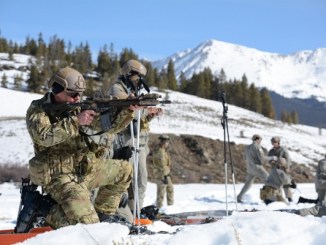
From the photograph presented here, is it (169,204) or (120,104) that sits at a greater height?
(120,104)

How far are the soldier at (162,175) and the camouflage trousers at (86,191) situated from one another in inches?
241

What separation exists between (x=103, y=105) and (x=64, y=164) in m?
0.71

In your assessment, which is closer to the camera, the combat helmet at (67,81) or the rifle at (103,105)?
the rifle at (103,105)

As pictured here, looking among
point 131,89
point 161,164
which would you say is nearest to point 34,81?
point 161,164

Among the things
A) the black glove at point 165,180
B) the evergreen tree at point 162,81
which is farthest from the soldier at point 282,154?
the evergreen tree at point 162,81

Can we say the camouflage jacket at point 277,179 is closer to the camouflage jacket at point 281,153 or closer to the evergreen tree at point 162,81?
the camouflage jacket at point 281,153

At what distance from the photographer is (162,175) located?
12.8 metres

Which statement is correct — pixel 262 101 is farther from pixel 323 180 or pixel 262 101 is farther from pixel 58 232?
pixel 58 232

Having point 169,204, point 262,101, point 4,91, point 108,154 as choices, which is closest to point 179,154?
point 169,204

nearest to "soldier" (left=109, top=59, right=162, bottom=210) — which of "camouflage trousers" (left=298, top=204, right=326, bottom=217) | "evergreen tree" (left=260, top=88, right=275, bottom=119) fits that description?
"camouflage trousers" (left=298, top=204, right=326, bottom=217)

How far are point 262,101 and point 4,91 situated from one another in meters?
55.1

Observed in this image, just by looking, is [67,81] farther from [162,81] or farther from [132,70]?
[162,81]

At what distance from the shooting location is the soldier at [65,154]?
5.11 metres

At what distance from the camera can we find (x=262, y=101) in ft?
327
